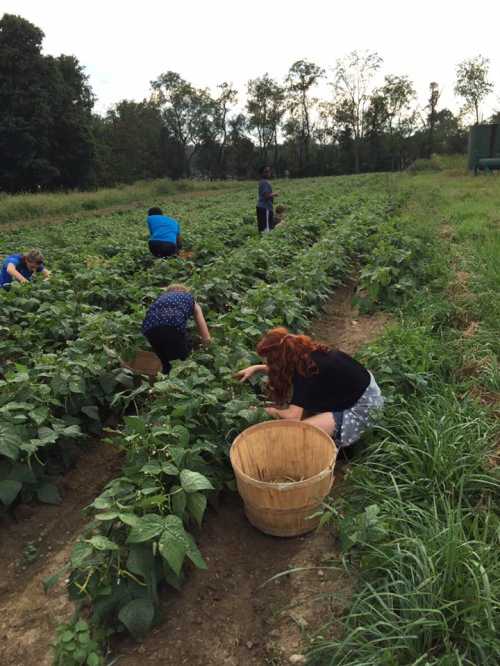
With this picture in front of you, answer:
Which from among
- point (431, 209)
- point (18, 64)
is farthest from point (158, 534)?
point (18, 64)

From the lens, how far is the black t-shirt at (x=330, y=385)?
3.07 metres

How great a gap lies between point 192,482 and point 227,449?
2.09ft

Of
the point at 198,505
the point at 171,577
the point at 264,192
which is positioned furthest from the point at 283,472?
the point at 264,192

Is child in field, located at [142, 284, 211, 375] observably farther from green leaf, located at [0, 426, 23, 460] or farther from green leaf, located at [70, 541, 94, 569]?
green leaf, located at [70, 541, 94, 569]

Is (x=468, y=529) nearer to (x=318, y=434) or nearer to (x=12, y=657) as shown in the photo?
(x=318, y=434)

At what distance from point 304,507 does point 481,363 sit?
6.63ft

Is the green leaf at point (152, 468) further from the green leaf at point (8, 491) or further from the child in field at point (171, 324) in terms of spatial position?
the child in field at point (171, 324)

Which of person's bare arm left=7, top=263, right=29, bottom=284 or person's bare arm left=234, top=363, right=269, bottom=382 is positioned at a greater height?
person's bare arm left=7, top=263, right=29, bottom=284

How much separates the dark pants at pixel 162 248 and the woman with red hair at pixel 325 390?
475 cm

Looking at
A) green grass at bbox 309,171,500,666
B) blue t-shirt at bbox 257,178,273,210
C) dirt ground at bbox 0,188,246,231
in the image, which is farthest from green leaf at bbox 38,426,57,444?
dirt ground at bbox 0,188,246,231

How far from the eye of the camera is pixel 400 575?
78.2 inches

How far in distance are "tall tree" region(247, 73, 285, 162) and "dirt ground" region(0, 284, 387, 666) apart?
6320 cm

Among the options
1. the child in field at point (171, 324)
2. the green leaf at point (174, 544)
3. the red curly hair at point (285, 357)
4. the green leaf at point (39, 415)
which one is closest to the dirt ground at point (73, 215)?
the child in field at point (171, 324)

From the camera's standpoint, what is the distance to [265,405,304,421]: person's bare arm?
307 centimetres
